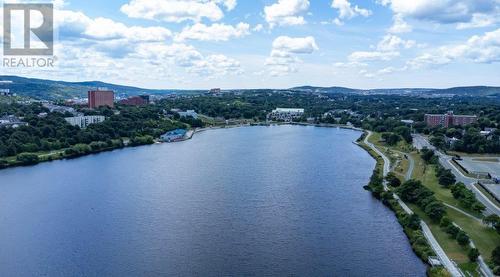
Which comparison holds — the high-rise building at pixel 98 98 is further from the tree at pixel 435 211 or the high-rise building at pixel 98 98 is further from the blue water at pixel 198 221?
the tree at pixel 435 211

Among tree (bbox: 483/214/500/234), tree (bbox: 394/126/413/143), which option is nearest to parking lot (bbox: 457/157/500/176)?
tree (bbox: 394/126/413/143)

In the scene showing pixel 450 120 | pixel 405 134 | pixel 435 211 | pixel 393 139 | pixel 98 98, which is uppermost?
pixel 98 98

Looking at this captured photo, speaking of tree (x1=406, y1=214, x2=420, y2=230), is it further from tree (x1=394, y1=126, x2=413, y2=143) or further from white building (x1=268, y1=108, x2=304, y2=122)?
white building (x1=268, y1=108, x2=304, y2=122)

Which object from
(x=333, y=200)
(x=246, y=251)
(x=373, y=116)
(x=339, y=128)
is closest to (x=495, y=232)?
(x=333, y=200)

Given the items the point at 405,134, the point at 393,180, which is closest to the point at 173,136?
the point at 405,134

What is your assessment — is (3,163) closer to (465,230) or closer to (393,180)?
(393,180)

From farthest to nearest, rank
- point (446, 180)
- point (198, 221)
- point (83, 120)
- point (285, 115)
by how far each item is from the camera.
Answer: point (285, 115) < point (83, 120) < point (446, 180) < point (198, 221)

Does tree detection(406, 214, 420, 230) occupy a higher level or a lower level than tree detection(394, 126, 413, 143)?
lower

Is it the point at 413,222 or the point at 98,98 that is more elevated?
the point at 98,98
